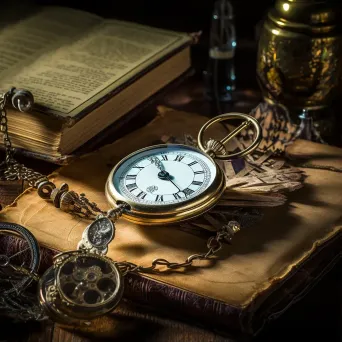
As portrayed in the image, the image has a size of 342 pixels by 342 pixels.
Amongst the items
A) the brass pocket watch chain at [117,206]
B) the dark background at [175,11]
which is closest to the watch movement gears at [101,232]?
the brass pocket watch chain at [117,206]

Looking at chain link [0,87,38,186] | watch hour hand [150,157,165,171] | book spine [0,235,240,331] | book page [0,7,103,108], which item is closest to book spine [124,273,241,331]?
book spine [0,235,240,331]

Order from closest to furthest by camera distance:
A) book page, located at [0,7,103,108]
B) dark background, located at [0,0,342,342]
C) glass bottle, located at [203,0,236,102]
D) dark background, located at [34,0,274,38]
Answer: book page, located at [0,7,103,108], glass bottle, located at [203,0,236,102], dark background, located at [0,0,342,342], dark background, located at [34,0,274,38]

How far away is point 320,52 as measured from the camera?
1989mm

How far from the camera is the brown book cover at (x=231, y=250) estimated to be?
150 centimetres

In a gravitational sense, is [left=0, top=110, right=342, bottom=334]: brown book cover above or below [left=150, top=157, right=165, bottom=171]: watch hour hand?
below

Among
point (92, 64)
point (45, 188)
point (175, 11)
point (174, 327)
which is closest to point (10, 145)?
point (45, 188)

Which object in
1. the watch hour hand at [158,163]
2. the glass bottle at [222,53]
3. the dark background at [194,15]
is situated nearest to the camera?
the watch hour hand at [158,163]

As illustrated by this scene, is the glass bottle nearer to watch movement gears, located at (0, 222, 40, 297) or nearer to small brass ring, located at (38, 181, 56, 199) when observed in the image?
small brass ring, located at (38, 181, 56, 199)

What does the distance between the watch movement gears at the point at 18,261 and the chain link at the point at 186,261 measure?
16 centimetres

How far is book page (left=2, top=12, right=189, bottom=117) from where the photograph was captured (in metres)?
1.92

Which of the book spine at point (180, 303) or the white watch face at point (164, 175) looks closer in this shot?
the book spine at point (180, 303)

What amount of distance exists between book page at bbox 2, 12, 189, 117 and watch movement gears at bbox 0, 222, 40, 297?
338 mm

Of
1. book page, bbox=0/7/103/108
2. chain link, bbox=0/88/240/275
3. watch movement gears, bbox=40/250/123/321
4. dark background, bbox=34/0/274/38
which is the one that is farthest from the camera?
dark background, bbox=34/0/274/38

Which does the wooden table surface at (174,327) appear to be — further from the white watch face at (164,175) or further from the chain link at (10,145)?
the chain link at (10,145)
